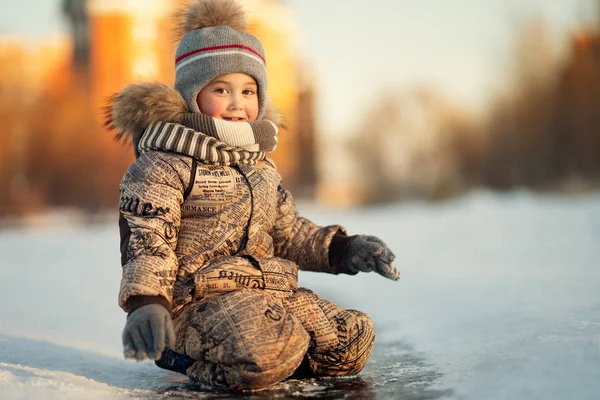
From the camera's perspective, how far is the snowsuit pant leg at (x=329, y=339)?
225 cm

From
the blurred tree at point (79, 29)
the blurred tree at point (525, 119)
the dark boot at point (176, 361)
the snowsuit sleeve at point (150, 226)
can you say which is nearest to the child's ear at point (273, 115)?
the snowsuit sleeve at point (150, 226)

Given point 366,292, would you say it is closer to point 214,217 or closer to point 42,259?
point 214,217

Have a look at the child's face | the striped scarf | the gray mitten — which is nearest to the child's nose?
the child's face

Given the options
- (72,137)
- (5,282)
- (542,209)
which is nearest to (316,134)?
(72,137)

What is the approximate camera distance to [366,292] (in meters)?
4.20

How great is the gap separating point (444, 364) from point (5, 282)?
144 inches

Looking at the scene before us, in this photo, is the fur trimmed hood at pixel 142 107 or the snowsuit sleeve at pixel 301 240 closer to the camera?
the fur trimmed hood at pixel 142 107

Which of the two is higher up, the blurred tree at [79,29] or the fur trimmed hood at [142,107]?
the blurred tree at [79,29]

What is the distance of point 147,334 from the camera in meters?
1.86

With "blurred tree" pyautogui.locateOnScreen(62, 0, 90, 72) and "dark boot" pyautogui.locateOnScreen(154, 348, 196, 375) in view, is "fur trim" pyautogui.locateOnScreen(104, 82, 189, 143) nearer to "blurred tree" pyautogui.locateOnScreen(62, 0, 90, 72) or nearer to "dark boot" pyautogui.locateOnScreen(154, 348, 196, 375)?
"dark boot" pyautogui.locateOnScreen(154, 348, 196, 375)

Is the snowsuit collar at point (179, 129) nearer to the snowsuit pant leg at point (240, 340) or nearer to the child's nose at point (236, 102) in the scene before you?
Result: the child's nose at point (236, 102)

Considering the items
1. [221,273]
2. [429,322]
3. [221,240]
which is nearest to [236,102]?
[221,240]

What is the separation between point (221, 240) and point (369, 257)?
0.52m

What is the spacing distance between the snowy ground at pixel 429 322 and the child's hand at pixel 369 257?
326 mm
